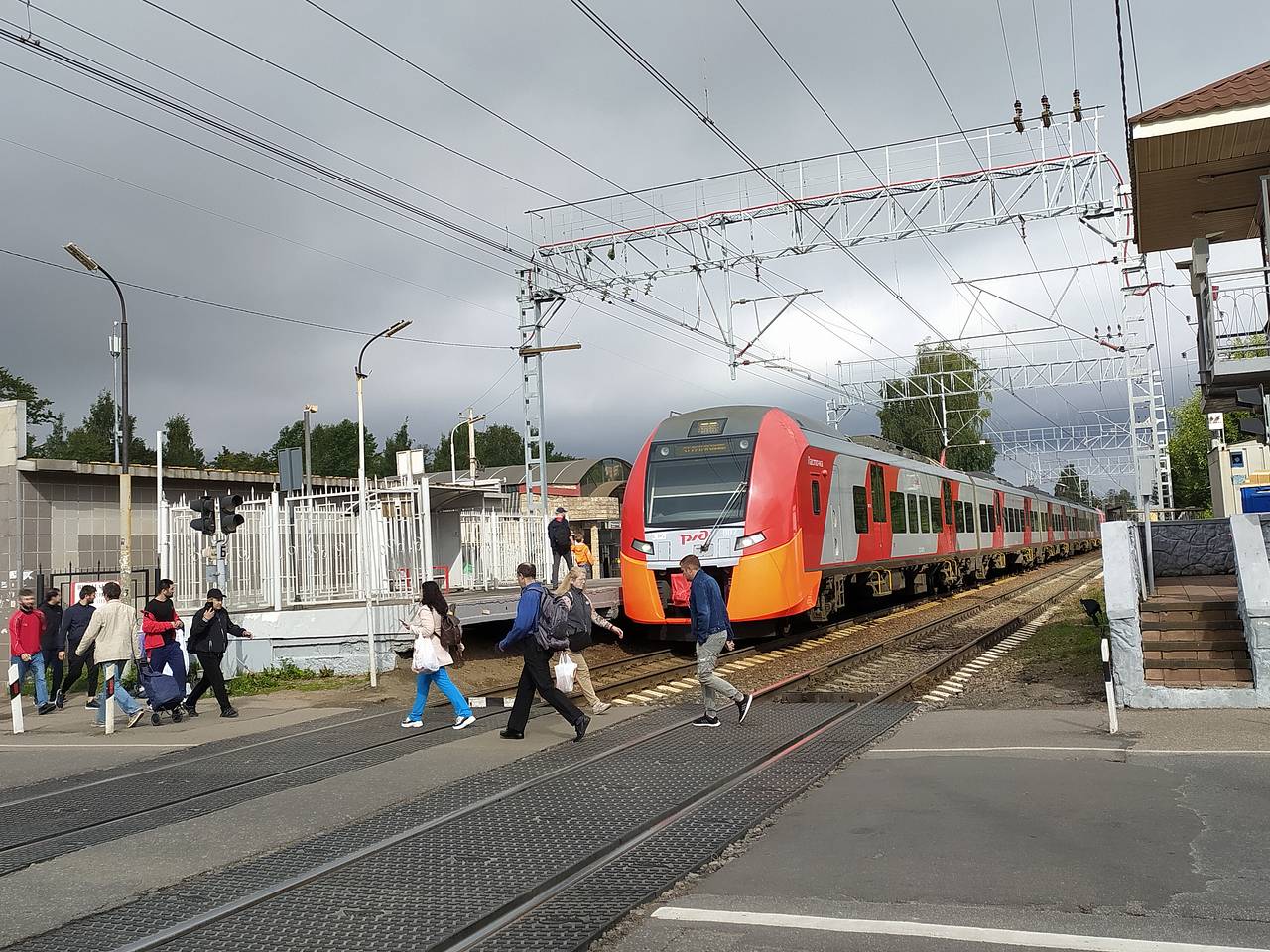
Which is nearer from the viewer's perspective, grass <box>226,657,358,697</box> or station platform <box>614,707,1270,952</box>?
station platform <box>614,707,1270,952</box>

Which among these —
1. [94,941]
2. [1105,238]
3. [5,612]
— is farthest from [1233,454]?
[94,941]

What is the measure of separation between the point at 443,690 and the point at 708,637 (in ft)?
8.73

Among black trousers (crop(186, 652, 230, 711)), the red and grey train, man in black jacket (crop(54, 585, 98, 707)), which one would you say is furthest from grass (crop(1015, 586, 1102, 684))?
man in black jacket (crop(54, 585, 98, 707))

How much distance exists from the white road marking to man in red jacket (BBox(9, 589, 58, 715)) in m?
11.7

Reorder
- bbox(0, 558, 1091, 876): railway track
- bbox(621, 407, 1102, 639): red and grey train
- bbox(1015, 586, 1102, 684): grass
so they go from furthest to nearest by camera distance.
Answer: bbox(621, 407, 1102, 639): red and grey train, bbox(1015, 586, 1102, 684): grass, bbox(0, 558, 1091, 876): railway track

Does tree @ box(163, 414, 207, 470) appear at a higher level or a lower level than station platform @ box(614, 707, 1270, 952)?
higher

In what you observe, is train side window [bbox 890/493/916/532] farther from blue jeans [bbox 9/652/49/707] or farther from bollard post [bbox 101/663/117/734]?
blue jeans [bbox 9/652/49/707]

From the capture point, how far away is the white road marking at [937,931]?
14.4ft

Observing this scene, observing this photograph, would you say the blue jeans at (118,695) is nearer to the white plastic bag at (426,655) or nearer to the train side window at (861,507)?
the white plastic bag at (426,655)

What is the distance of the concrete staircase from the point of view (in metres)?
10.3

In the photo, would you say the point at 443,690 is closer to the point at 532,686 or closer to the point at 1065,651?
the point at 532,686

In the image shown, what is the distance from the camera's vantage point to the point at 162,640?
12.4 meters

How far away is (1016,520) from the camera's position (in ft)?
129

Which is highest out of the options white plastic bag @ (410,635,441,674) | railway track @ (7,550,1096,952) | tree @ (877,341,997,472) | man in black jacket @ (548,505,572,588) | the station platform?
tree @ (877,341,997,472)
